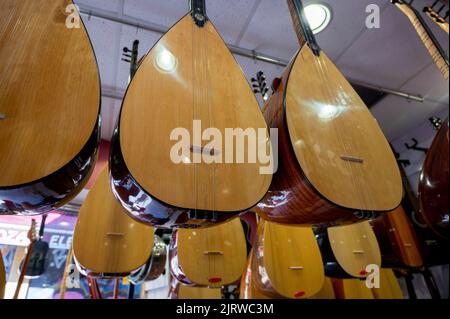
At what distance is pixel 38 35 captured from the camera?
62 cm

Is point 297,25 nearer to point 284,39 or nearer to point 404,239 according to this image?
point 284,39

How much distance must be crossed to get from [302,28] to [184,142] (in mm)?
785

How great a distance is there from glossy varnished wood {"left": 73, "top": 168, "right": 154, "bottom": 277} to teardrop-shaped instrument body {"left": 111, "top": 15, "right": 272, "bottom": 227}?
0.55 meters

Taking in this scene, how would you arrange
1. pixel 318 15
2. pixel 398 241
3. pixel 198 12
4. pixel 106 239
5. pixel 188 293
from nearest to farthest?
pixel 198 12 → pixel 106 239 → pixel 318 15 → pixel 398 241 → pixel 188 293

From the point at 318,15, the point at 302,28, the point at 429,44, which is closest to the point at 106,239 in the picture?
the point at 302,28

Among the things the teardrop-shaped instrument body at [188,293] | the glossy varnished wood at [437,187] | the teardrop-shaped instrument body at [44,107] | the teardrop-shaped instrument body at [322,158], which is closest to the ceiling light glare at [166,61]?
the teardrop-shaped instrument body at [44,107]

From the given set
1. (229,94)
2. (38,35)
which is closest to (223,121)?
(229,94)

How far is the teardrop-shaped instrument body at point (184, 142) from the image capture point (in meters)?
0.55

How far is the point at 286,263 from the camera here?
1259mm

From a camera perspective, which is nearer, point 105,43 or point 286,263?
point 286,263

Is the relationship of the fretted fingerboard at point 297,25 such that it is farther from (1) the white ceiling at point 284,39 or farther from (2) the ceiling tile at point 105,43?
(2) the ceiling tile at point 105,43

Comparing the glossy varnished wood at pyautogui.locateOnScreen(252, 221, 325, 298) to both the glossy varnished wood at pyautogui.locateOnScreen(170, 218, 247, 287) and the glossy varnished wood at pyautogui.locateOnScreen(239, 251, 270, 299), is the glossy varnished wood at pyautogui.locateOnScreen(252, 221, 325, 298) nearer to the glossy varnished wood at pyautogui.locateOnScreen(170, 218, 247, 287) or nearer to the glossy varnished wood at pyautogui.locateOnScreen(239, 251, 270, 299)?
the glossy varnished wood at pyautogui.locateOnScreen(170, 218, 247, 287)

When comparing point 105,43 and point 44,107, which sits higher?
point 105,43
